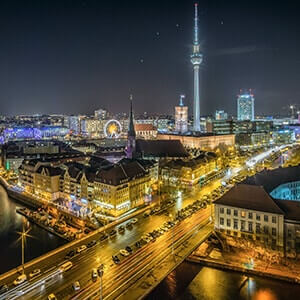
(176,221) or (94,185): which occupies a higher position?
(94,185)

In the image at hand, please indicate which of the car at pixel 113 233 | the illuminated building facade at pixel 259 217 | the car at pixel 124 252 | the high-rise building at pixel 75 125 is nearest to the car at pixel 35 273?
the car at pixel 124 252

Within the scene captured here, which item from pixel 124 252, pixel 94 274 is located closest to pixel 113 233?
pixel 124 252

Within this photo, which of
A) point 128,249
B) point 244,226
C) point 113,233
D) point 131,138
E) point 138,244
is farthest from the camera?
point 131,138

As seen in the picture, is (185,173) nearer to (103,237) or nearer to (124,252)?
(103,237)

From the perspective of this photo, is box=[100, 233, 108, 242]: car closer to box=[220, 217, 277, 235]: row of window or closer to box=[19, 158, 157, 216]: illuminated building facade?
box=[19, 158, 157, 216]: illuminated building facade

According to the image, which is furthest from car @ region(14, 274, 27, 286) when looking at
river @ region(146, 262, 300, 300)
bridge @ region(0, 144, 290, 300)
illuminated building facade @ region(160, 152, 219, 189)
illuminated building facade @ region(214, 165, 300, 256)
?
illuminated building facade @ region(160, 152, 219, 189)

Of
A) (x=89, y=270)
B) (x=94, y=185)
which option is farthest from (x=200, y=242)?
(x=94, y=185)

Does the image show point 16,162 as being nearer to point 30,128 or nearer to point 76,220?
point 76,220
